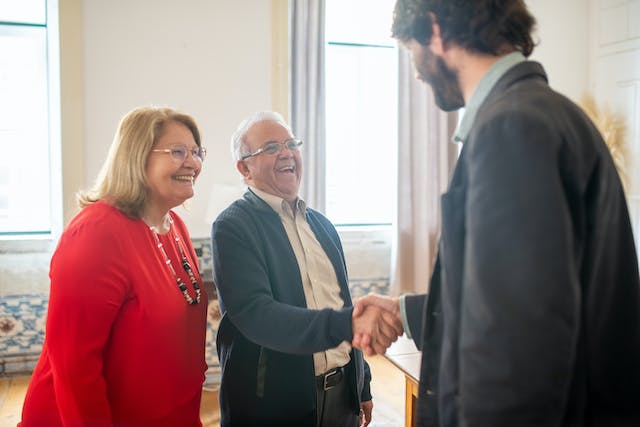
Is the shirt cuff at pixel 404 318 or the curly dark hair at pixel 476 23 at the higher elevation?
the curly dark hair at pixel 476 23

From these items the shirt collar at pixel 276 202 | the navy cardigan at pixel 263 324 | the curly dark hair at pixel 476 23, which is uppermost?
the curly dark hair at pixel 476 23

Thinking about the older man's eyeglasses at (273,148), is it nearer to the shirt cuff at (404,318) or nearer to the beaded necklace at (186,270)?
the beaded necklace at (186,270)

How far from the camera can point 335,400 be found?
1758mm

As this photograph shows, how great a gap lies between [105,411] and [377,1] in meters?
3.89

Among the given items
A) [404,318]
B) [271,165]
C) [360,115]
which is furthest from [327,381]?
[360,115]

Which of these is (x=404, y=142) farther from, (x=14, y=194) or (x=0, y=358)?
(x=0, y=358)

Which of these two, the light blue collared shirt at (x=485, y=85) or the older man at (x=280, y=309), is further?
the older man at (x=280, y=309)

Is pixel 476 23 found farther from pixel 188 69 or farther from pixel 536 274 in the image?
pixel 188 69

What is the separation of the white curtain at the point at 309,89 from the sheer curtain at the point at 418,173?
655 millimetres

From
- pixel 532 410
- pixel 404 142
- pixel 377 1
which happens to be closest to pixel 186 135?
pixel 532 410

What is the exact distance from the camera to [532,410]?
2.70ft

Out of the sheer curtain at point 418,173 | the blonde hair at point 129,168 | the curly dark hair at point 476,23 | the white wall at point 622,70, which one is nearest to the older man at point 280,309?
the blonde hair at point 129,168

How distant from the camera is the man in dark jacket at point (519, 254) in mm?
817

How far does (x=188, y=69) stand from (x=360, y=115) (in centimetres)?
149
